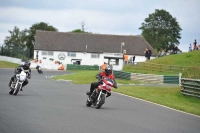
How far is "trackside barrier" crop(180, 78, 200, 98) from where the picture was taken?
94.9 ft

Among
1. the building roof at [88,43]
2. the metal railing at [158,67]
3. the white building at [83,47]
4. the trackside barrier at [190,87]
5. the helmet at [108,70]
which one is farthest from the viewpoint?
the building roof at [88,43]

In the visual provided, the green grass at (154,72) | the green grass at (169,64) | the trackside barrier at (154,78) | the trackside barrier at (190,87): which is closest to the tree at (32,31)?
the green grass at (154,72)

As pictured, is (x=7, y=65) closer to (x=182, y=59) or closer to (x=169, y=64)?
(x=169, y=64)

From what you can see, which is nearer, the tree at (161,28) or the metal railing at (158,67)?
the metal railing at (158,67)

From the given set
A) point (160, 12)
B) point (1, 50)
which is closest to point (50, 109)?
point (1, 50)

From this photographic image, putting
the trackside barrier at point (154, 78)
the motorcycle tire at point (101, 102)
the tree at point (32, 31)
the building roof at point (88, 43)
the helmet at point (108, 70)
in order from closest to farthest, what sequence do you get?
the motorcycle tire at point (101, 102), the helmet at point (108, 70), the trackside barrier at point (154, 78), the building roof at point (88, 43), the tree at point (32, 31)

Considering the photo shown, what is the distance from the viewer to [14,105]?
16641 mm

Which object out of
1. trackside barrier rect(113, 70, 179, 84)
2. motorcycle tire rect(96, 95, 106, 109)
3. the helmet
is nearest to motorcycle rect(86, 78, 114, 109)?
motorcycle tire rect(96, 95, 106, 109)

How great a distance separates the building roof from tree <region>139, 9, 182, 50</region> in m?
13.9

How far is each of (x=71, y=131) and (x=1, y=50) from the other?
7881 centimetres

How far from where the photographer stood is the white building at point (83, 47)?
101 meters

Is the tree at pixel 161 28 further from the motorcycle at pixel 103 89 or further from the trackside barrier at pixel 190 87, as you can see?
the motorcycle at pixel 103 89

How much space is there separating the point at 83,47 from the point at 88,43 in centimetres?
177

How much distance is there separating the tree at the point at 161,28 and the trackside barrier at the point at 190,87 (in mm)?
86532
